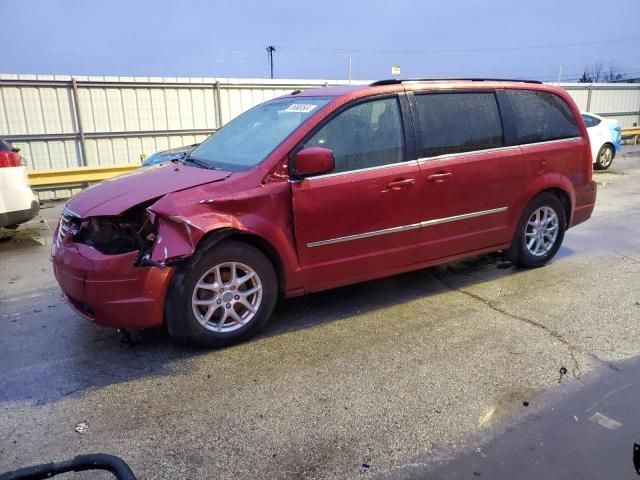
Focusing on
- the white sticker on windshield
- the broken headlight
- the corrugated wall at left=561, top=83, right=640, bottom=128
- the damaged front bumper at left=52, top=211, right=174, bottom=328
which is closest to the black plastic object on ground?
the damaged front bumper at left=52, top=211, right=174, bottom=328

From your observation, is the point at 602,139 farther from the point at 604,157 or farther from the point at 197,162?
the point at 197,162

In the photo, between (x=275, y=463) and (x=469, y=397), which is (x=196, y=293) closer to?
(x=275, y=463)

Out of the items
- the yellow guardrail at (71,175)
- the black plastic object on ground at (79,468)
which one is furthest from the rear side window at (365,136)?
the yellow guardrail at (71,175)

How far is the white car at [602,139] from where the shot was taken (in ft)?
43.4

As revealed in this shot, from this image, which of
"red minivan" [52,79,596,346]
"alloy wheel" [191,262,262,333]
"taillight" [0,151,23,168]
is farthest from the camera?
"taillight" [0,151,23,168]

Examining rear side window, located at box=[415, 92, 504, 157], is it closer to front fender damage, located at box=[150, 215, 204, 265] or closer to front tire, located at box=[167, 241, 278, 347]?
front tire, located at box=[167, 241, 278, 347]

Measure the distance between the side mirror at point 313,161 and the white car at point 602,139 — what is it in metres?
11.4

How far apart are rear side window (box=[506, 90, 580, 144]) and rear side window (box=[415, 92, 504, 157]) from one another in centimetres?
28

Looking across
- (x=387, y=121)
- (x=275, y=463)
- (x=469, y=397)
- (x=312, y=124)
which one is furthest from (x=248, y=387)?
(x=387, y=121)

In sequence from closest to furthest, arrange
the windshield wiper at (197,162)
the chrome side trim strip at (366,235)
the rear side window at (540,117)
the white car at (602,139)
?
1. the chrome side trim strip at (366,235)
2. the windshield wiper at (197,162)
3. the rear side window at (540,117)
4. the white car at (602,139)

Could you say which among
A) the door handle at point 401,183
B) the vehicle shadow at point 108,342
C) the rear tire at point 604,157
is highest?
the door handle at point 401,183

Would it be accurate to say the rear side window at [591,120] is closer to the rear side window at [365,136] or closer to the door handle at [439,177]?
the door handle at [439,177]

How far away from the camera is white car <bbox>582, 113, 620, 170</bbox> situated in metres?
13.2

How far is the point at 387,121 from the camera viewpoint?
14.4 ft
